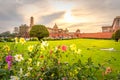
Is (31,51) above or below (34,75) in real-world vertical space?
above

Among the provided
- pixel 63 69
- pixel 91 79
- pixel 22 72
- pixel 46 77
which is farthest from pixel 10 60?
pixel 91 79

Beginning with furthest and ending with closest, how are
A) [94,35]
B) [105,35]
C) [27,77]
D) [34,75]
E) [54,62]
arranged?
[94,35] → [105,35] → [54,62] → [34,75] → [27,77]

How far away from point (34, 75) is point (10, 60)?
362mm

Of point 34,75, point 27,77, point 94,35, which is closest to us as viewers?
point 27,77

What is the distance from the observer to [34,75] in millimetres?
3178

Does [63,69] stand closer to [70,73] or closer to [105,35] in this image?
[70,73]

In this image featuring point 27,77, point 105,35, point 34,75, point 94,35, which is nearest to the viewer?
point 27,77

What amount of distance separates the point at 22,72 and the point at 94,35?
53.3m

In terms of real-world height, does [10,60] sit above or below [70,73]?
above

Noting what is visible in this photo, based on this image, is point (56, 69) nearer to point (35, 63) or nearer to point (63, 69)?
point (63, 69)

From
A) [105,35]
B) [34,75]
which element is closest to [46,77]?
[34,75]

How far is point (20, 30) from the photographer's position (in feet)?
180

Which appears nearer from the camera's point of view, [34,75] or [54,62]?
[34,75]

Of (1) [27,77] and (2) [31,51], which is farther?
(2) [31,51]
